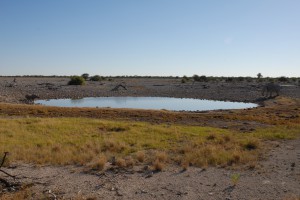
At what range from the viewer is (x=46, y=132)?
2266 centimetres

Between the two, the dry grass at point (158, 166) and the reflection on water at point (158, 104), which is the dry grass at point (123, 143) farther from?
the reflection on water at point (158, 104)

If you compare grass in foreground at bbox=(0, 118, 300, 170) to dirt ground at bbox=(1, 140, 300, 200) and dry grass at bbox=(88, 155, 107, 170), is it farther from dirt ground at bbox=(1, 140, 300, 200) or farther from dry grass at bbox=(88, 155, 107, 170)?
dirt ground at bbox=(1, 140, 300, 200)

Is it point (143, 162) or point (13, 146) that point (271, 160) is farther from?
point (13, 146)

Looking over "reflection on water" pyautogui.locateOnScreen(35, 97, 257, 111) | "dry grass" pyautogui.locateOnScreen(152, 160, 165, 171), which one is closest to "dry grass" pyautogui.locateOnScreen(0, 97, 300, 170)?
"dry grass" pyautogui.locateOnScreen(152, 160, 165, 171)

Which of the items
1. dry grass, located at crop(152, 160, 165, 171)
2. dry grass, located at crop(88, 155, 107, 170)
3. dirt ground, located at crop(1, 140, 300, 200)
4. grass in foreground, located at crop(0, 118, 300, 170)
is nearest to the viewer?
dirt ground, located at crop(1, 140, 300, 200)

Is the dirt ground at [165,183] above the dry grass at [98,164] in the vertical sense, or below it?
below

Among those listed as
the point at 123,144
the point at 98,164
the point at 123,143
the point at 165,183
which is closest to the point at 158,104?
the point at 123,143

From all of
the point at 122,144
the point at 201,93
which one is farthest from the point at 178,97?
the point at 122,144

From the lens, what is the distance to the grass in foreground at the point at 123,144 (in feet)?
52.1

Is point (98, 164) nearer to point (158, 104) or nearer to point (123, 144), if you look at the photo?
point (123, 144)

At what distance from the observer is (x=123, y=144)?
18.8 meters

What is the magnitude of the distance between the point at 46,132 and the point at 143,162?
30.8 feet

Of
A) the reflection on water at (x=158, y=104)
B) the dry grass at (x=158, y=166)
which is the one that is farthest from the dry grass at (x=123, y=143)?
the reflection on water at (x=158, y=104)

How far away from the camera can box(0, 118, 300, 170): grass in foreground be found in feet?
52.1
